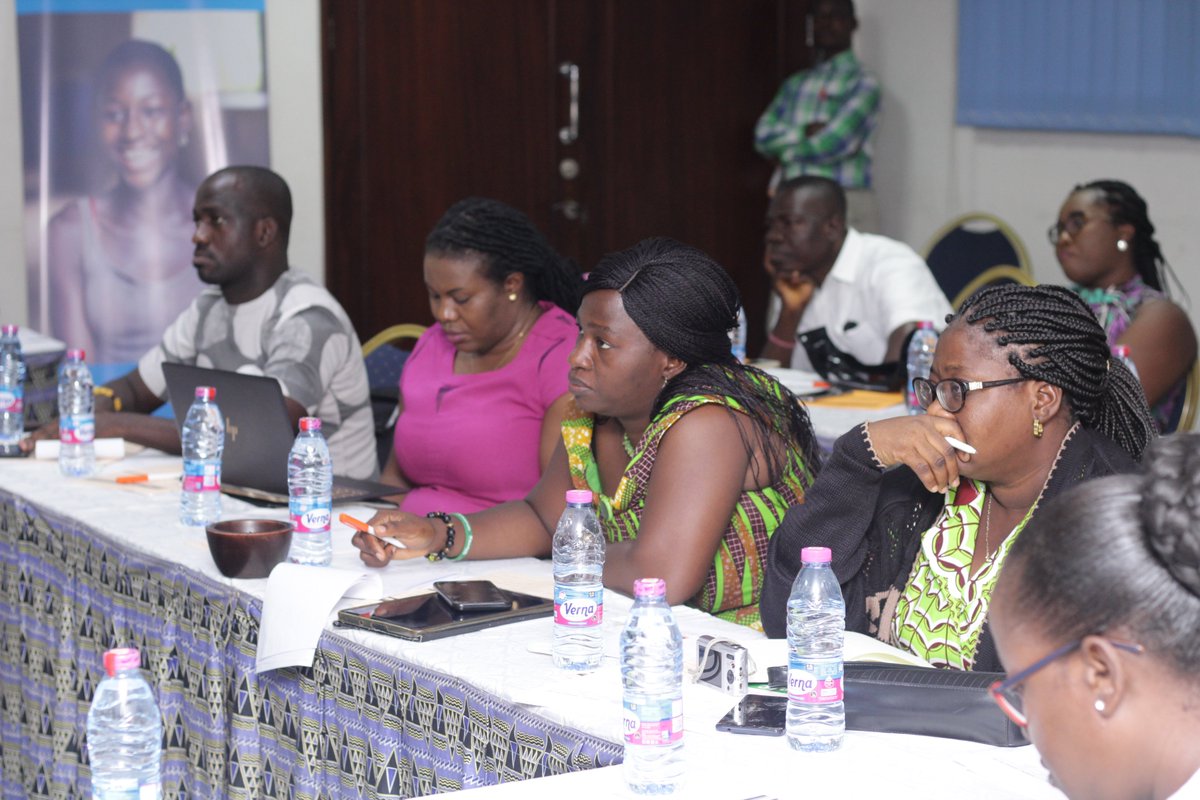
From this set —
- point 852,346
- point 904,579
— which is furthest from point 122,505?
point 852,346

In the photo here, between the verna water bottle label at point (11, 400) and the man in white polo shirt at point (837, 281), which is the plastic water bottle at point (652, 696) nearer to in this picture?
the verna water bottle label at point (11, 400)

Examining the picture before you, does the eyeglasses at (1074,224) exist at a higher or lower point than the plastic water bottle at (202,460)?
higher

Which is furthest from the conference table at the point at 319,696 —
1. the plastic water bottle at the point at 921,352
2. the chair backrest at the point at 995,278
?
the chair backrest at the point at 995,278

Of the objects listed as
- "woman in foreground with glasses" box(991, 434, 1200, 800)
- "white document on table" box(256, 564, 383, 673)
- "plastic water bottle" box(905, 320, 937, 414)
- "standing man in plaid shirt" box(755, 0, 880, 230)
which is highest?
"standing man in plaid shirt" box(755, 0, 880, 230)

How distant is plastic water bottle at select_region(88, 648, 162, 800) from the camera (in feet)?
4.70

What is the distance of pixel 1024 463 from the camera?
2129 millimetres

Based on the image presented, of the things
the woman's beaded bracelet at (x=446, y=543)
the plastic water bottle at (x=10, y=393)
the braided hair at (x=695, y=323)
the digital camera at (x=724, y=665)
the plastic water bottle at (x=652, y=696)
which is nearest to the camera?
the plastic water bottle at (x=652, y=696)

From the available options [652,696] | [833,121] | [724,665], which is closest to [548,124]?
[833,121]

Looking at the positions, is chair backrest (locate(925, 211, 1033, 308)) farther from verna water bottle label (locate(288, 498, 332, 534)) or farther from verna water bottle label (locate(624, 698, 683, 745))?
verna water bottle label (locate(624, 698, 683, 745))

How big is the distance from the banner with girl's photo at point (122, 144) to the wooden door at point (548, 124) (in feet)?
1.49

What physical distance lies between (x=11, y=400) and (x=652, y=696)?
2.48 metres

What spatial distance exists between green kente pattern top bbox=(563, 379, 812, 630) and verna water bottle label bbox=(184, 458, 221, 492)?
791 mm

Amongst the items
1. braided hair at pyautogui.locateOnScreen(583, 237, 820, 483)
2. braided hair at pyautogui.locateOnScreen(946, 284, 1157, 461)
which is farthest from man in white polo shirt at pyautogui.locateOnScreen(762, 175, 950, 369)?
braided hair at pyautogui.locateOnScreen(946, 284, 1157, 461)

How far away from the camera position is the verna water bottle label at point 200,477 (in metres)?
2.90
